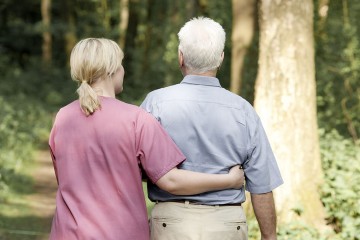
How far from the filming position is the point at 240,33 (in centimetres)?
1678

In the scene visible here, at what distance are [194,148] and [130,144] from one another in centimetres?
39

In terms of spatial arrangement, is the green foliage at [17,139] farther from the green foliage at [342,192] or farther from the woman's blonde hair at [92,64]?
the woman's blonde hair at [92,64]

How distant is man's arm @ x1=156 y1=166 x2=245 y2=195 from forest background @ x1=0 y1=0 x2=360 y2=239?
4.57 meters

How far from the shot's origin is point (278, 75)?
30.3 feet

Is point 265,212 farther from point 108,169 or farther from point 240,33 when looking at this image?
point 240,33

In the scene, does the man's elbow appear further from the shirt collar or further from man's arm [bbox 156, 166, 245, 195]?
the shirt collar

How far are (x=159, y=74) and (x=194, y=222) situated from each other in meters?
31.6

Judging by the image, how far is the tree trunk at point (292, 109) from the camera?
9.18m

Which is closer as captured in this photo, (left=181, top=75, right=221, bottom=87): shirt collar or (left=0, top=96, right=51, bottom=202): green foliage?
(left=181, top=75, right=221, bottom=87): shirt collar

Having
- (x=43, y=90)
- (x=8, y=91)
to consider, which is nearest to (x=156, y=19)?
(x=43, y=90)

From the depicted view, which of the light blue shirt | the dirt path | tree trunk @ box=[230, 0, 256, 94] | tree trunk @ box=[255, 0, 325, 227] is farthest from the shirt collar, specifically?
tree trunk @ box=[230, 0, 256, 94]

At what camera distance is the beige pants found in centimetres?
423

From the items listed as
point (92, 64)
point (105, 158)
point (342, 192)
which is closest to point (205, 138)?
point (105, 158)

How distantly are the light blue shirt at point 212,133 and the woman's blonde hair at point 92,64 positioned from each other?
0.39 m
